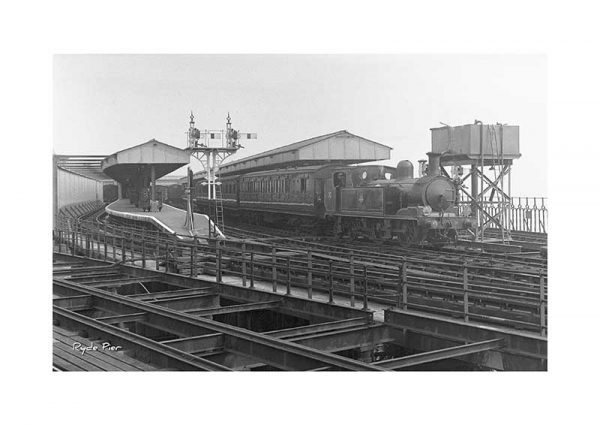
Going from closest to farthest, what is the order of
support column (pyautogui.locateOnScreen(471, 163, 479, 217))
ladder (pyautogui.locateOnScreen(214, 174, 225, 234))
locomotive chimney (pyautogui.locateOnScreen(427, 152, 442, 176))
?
locomotive chimney (pyautogui.locateOnScreen(427, 152, 442, 176)), support column (pyautogui.locateOnScreen(471, 163, 479, 217)), ladder (pyautogui.locateOnScreen(214, 174, 225, 234))

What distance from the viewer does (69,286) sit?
537 inches

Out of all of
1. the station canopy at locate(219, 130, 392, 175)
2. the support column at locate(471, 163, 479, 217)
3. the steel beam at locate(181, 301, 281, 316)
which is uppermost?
the station canopy at locate(219, 130, 392, 175)

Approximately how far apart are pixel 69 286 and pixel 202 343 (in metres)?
4.82

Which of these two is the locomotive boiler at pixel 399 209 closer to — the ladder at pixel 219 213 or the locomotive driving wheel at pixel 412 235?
the locomotive driving wheel at pixel 412 235

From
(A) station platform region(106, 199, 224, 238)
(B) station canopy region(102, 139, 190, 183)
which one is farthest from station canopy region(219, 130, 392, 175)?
(A) station platform region(106, 199, 224, 238)

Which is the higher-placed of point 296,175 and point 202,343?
point 296,175

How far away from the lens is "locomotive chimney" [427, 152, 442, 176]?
12466mm

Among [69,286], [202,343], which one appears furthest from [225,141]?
[69,286]

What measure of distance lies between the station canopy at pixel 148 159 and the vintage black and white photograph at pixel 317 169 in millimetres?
34

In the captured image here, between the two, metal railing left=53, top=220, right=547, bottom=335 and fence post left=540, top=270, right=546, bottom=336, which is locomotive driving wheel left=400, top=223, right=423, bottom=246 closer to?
metal railing left=53, top=220, right=547, bottom=335

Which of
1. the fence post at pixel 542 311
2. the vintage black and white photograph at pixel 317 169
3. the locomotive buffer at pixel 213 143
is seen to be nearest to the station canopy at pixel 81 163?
the vintage black and white photograph at pixel 317 169

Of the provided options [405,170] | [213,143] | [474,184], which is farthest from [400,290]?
[213,143]

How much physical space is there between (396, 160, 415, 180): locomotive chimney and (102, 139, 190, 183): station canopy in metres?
3.56

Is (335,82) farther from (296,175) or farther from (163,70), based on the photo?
(296,175)
